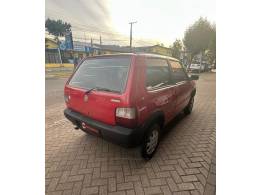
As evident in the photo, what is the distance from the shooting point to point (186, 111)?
16.1ft

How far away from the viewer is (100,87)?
244 centimetres

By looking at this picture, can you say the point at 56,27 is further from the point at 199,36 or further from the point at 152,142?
the point at 152,142

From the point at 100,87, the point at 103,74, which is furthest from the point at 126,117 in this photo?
the point at 103,74

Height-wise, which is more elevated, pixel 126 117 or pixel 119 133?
pixel 126 117

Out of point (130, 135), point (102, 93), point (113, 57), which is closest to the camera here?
point (130, 135)

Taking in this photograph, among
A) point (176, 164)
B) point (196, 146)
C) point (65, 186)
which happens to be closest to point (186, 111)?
point (196, 146)

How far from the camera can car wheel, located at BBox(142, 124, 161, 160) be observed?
254cm

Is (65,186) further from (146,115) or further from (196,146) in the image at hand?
(196,146)

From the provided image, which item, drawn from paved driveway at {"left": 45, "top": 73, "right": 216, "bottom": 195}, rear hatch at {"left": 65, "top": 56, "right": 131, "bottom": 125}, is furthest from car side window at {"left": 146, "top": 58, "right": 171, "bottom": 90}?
paved driveway at {"left": 45, "top": 73, "right": 216, "bottom": 195}

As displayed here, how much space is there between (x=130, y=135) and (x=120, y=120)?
0.24 meters

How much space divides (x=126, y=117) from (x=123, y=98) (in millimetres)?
256

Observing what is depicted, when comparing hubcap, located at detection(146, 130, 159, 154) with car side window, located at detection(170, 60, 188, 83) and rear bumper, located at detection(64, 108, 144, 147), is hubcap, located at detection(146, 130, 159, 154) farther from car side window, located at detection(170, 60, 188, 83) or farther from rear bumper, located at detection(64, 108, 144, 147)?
car side window, located at detection(170, 60, 188, 83)

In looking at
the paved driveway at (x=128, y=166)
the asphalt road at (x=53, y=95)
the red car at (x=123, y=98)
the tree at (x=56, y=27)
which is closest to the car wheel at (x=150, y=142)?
the red car at (x=123, y=98)

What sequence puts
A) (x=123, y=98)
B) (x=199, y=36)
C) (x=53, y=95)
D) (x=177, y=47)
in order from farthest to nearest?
(x=177, y=47), (x=199, y=36), (x=53, y=95), (x=123, y=98)
